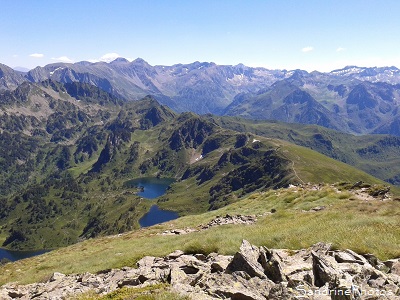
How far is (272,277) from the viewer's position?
13.4 meters

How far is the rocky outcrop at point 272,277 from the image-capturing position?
34.9ft

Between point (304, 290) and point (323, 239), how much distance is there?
731 cm

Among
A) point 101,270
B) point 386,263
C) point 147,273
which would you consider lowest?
point 101,270

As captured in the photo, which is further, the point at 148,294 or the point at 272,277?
the point at 272,277

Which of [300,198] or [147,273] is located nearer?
[147,273]

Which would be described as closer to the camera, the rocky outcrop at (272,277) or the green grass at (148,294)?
the rocky outcrop at (272,277)

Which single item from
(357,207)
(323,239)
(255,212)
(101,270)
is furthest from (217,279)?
(255,212)

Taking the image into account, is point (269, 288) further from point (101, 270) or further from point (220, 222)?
point (220, 222)

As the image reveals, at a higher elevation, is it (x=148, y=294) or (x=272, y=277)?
(x=148, y=294)

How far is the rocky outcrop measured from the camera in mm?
10633

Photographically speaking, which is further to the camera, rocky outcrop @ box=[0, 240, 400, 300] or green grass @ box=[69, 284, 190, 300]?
green grass @ box=[69, 284, 190, 300]

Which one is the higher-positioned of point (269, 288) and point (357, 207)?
point (269, 288)

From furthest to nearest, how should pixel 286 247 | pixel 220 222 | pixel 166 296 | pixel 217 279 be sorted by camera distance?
1. pixel 220 222
2. pixel 286 247
3. pixel 217 279
4. pixel 166 296

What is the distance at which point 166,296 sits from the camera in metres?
11.1
